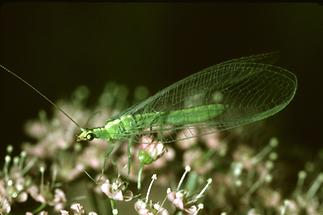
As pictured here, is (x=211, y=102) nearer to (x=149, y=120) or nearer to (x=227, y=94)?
(x=227, y=94)

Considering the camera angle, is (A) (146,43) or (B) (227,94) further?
(A) (146,43)

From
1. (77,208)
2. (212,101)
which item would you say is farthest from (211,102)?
(77,208)

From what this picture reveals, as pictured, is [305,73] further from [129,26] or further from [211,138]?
[211,138]

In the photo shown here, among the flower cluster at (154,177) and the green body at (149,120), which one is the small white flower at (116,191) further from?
the green body at (149,120)

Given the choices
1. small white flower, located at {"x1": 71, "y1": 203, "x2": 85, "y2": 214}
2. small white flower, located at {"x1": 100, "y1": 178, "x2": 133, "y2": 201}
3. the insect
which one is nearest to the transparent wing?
the insect

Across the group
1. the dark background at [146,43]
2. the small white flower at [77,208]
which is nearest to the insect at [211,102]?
the small white flower at [77,208]

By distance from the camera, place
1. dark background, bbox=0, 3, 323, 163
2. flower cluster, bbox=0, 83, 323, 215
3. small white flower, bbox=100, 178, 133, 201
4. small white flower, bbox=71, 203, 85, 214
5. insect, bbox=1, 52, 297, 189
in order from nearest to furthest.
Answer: small white flower, bbox=71, 203, 85, 214 < small white flower, bbox=100, 178, 133, 201 < flower cluster, bbox=0, 83, 323, 215 < insect, bbox=1, 52, 297, 189 < dark background, bbox=0, 3, 323, 163

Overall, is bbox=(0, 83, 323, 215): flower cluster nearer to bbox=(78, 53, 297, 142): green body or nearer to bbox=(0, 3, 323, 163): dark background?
bbox=(78, 53, 297, 142): green body

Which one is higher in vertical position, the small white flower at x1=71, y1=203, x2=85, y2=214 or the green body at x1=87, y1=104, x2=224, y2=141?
the green body at x1=87, y1=104, x2=224, y2=141
